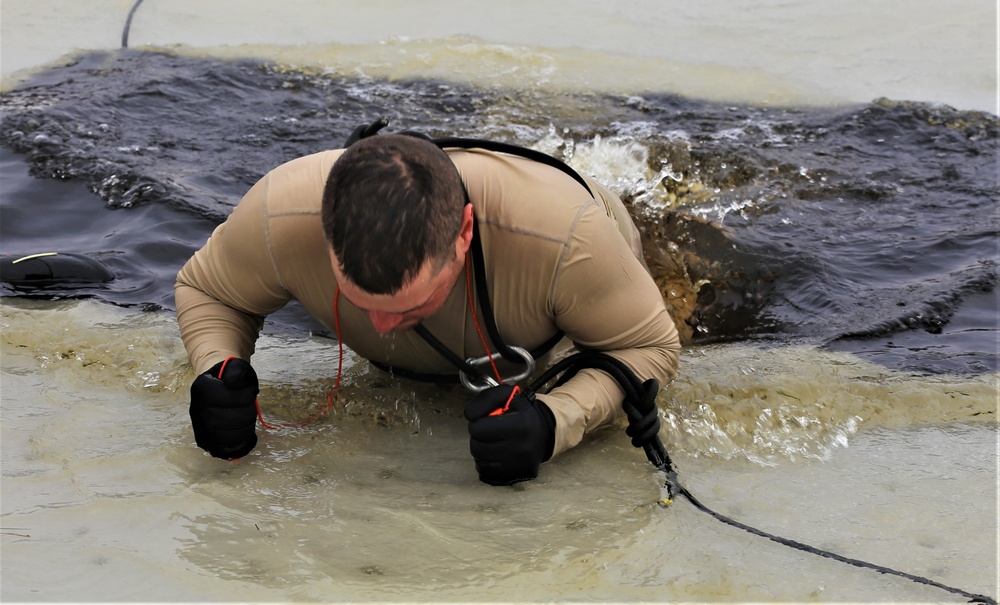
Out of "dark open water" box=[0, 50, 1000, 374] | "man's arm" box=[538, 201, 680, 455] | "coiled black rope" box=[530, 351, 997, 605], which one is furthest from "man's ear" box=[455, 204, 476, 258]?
"dark open water" box=[0, 50, 1000, 374]

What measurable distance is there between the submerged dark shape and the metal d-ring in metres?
1.85

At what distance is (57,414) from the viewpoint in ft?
8.03

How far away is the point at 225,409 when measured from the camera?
215 cm

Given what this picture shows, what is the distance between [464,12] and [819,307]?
519 centimetres

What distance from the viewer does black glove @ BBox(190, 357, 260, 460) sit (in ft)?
7.02

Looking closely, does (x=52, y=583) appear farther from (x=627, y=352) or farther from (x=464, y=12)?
(x=464, y=12)

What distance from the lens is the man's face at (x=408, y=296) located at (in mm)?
1820

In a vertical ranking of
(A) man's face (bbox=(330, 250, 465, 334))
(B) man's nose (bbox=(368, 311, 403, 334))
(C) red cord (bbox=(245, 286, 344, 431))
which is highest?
(A) man's face (bbox=(330, 250, 465, 334))

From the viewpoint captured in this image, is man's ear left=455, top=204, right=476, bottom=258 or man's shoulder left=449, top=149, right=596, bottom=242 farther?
man's shoulder left=449, top=149, right=596, bottom=242

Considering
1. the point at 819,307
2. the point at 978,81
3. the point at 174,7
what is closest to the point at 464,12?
the point at 174,7

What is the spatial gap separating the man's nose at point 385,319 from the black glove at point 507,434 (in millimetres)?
294

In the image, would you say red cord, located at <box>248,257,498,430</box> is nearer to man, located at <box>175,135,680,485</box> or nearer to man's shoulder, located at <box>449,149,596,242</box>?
man, located at <box>175,135,680,485</box>

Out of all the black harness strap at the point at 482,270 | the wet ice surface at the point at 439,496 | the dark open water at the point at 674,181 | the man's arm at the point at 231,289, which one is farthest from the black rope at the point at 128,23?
the black harness strap at the point at 482,270

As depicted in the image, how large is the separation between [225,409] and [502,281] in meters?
0.70
